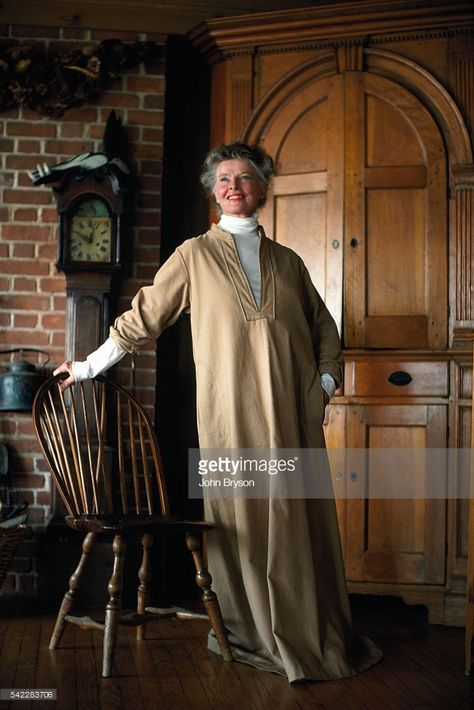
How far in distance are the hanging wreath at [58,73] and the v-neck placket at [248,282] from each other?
4.24 ft

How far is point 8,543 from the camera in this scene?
9.68 ft

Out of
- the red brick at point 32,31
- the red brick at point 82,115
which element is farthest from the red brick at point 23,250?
the red brick at point 32,31

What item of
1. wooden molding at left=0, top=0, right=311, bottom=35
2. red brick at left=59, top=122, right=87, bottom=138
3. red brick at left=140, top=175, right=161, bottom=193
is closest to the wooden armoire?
wooden molding at left=0, top=0, right=311, bottom=35

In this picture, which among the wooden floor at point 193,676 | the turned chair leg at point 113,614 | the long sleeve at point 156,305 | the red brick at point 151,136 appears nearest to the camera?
the wooden floor at point 193,676

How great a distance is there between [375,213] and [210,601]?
6.24ft

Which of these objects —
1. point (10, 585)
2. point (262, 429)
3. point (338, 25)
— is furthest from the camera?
point (338, 25)

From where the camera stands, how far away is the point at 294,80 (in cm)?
396

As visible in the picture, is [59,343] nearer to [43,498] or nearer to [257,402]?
[43,498]

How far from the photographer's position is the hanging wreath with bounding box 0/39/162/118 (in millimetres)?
3859

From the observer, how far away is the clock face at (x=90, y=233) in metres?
3.71

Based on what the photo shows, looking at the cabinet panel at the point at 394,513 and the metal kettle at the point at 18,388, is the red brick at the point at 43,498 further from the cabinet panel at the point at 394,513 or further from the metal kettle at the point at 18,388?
the cabinet panel at the point at 394,513

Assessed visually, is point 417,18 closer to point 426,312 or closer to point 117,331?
point 426,312

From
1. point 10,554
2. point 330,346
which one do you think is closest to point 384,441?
point 330,346

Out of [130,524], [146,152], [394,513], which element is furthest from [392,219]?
[130,524]
